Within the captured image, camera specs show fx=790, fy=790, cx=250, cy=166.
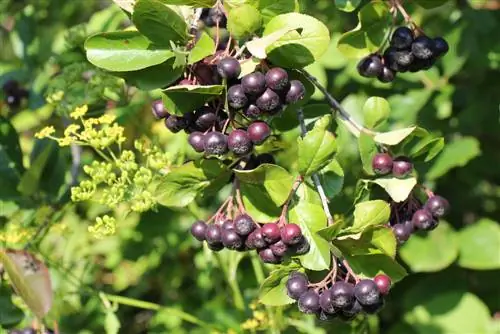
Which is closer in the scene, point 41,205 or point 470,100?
point 41,205

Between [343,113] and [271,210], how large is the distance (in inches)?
9.8

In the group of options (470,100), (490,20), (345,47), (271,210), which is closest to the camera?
(271,210)

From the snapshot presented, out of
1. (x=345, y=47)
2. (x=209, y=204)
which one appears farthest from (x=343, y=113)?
(x=209, y=204)

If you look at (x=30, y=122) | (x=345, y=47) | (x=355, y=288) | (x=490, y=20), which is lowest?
(x=30, y=122)

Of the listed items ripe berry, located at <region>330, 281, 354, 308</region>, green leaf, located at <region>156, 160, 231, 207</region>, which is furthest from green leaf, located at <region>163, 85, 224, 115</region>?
ripe berry, located at <region>330, 281, 354, 308</region>

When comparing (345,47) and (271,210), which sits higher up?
(345,47)

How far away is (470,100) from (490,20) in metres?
0.30

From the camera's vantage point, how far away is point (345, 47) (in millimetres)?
1582

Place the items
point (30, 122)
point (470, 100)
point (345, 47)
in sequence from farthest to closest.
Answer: point (30, 122) → point (470, 100) → point (345, 47)

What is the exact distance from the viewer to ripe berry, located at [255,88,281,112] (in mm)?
1256

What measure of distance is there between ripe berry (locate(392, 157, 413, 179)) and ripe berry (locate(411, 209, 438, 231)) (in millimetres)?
99

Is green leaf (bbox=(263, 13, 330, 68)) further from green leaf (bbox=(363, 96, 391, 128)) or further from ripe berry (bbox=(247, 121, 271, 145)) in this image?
green leaf (bbox=(363, 96, 391, 128))

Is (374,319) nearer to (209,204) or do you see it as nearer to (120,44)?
(209,204)

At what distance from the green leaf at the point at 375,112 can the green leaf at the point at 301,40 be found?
0.22m
